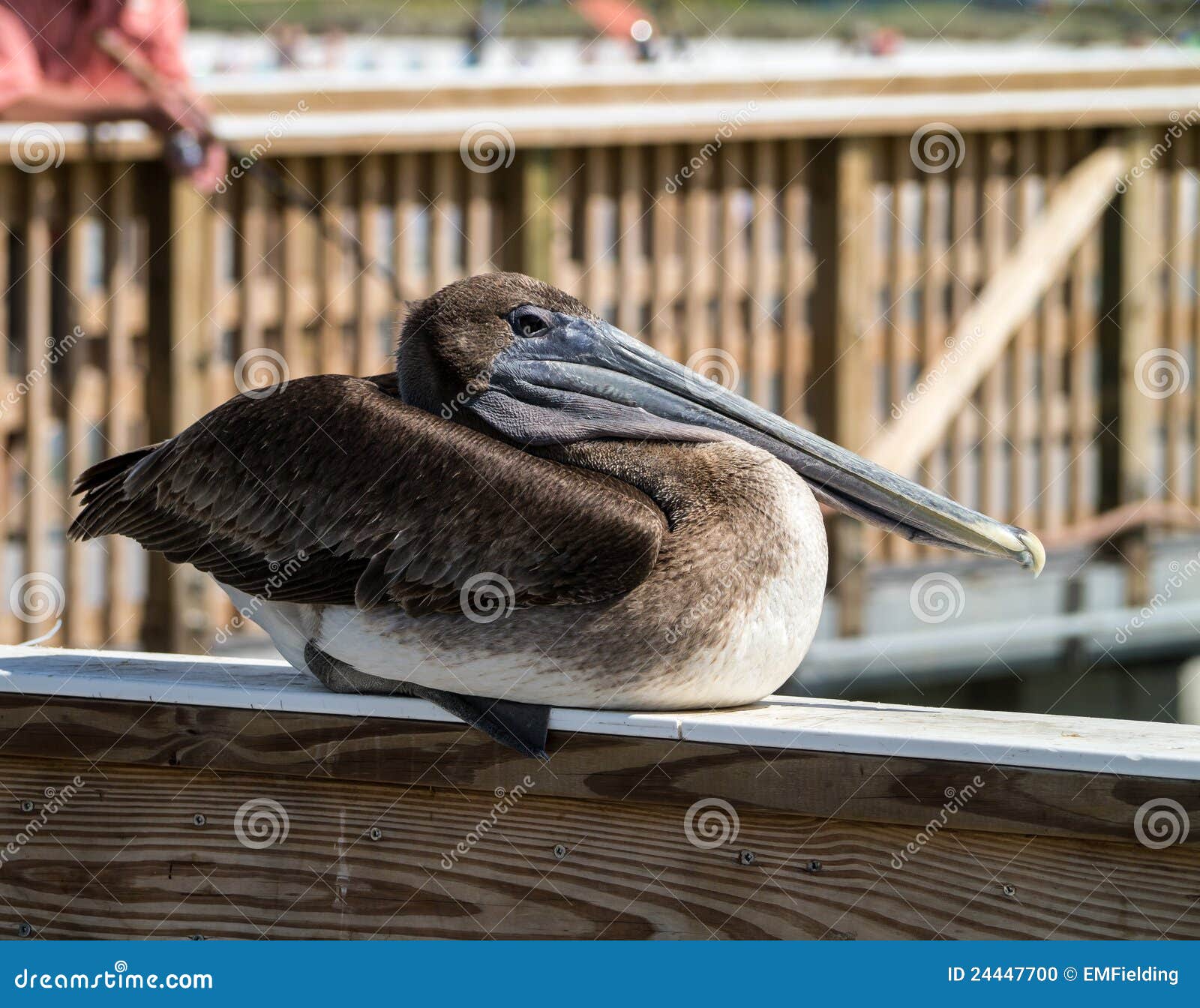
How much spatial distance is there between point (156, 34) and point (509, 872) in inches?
159

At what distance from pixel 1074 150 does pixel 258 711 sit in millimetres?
5254

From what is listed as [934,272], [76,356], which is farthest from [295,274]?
[934,272]

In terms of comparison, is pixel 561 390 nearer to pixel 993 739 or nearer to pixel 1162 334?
pixel 993 739

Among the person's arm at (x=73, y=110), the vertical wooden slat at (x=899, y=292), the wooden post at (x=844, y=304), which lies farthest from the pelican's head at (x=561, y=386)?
the vertical wooden slat at (x=899, y=292)

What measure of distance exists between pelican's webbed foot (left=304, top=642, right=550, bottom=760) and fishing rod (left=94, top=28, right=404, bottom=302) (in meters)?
2.83

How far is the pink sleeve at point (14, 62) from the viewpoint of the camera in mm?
4957

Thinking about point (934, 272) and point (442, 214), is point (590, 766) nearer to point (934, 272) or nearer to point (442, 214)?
point (442, 214)

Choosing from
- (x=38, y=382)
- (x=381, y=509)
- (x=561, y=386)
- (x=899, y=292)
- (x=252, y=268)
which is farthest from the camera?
(x=899, y=292)

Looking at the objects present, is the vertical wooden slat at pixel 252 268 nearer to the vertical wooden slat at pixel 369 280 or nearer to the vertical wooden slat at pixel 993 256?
the vertical wooden slat at pixel 369 280

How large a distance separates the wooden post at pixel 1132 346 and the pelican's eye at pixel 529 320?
4542 mm

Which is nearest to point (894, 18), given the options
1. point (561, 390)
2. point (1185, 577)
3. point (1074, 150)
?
point (1074, 150)

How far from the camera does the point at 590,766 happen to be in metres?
2.08

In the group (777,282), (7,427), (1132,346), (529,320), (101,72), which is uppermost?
(101,72)

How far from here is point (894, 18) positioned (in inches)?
523
